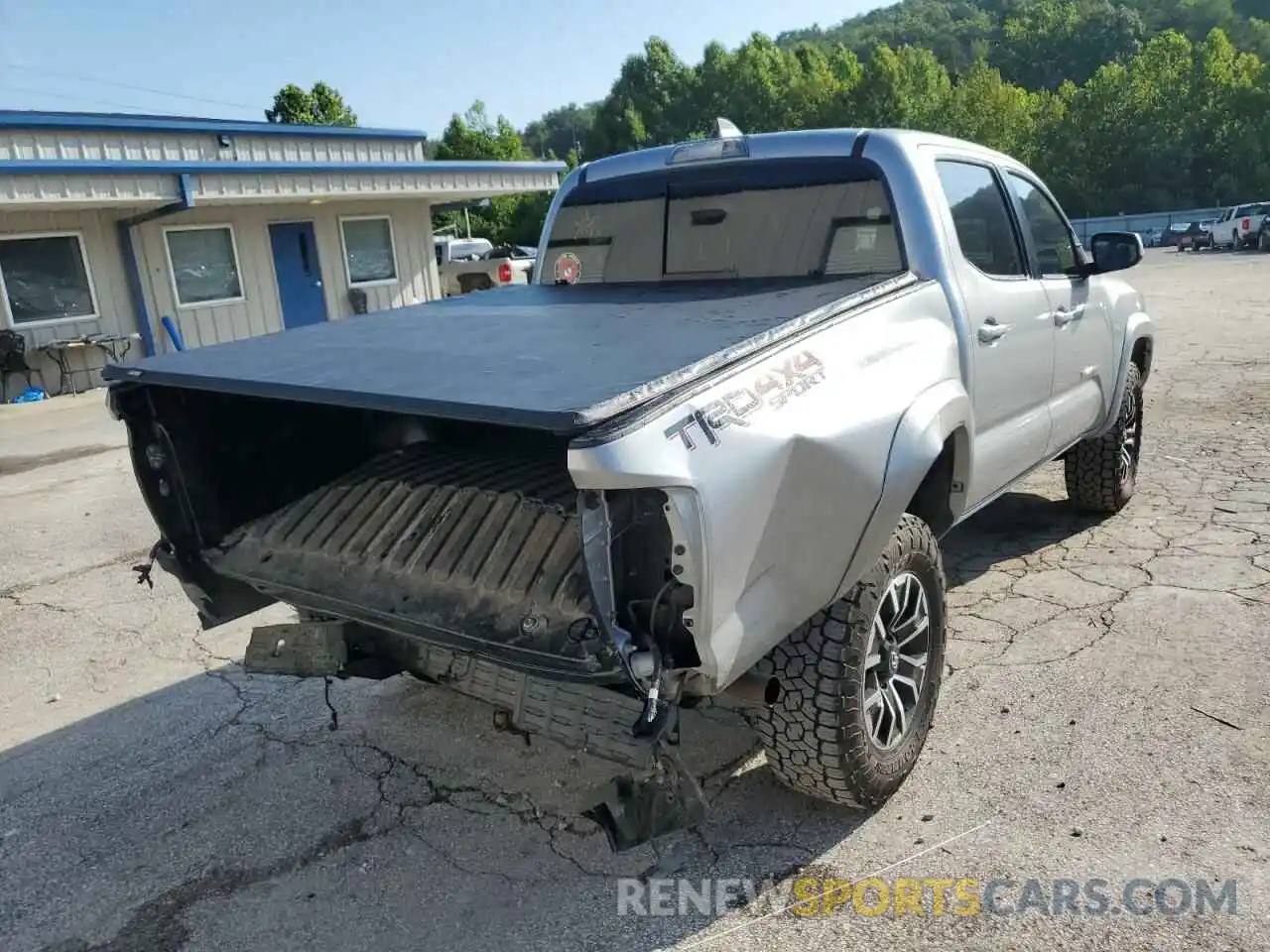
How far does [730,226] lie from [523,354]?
1735 millimetres

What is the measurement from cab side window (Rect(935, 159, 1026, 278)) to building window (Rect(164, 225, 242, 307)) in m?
14.0

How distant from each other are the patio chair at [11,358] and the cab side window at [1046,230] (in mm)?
12961

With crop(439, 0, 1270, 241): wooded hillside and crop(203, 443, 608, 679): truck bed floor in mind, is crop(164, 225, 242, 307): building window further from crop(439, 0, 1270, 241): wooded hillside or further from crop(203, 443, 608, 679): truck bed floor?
crop(439, 0, 1270, 241): wooded hillside

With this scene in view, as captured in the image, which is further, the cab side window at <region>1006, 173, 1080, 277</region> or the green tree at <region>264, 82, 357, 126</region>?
the green tree at <region>264, 82, 357, 126</region>

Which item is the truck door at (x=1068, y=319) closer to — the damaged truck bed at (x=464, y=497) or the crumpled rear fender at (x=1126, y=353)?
the crumpled rear fender at (x=1126, y=353)

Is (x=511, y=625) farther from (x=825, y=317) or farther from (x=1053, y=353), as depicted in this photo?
(x=1053, y=353)

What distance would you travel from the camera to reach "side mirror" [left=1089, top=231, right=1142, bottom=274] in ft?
15.7

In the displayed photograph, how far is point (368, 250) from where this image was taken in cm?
1800

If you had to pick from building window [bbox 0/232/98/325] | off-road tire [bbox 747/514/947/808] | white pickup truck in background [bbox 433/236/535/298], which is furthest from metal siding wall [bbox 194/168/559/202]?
off-road tire [bbox 747/514/947/808]

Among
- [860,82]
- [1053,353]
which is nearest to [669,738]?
[1053,353]

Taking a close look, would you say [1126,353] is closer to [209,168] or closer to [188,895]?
[188,895]

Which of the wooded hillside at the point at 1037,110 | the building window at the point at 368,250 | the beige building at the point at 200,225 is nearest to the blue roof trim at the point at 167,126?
the beige building at the point at 200,225

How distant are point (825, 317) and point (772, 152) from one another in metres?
1.52

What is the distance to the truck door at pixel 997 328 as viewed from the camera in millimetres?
3758
